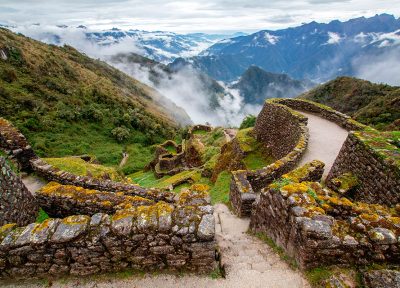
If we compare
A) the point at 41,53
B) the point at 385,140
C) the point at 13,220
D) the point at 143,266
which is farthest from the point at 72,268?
the point at 41,53

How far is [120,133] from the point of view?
6081 cm

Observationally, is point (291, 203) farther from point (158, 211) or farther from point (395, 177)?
point (395, 177)

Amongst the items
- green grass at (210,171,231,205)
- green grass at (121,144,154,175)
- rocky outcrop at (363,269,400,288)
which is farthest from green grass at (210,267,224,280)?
green grass at (121,144,154,175)

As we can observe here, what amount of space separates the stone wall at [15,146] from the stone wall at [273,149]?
10.5m

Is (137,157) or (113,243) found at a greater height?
(113,243)

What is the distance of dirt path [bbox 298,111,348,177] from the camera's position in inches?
683

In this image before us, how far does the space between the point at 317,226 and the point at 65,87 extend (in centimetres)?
7376

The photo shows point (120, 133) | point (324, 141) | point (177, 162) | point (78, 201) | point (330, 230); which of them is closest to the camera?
point (330, 230)

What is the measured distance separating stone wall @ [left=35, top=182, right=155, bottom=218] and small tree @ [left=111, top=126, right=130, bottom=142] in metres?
50.8

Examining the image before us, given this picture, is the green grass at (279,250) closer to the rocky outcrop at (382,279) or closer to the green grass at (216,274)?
the rocky outcrop at (382,279)

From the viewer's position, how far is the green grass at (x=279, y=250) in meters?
7.31

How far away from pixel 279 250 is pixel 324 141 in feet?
45.1

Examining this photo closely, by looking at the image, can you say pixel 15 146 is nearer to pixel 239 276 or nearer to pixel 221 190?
pixel 221 190

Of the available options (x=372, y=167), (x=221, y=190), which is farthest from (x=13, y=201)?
(x=372, y=167)
